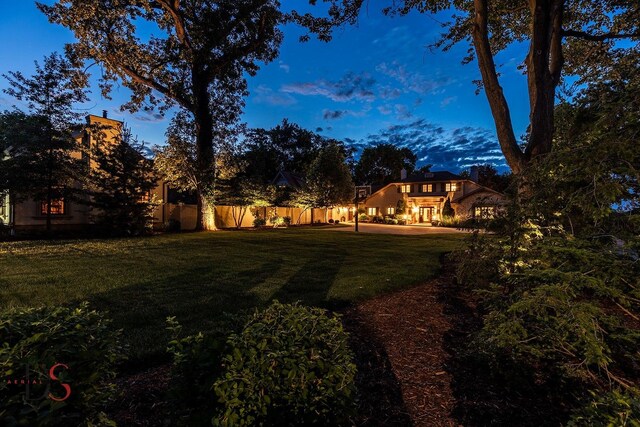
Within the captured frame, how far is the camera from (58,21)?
14883mm

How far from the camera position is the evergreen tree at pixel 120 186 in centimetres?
1511

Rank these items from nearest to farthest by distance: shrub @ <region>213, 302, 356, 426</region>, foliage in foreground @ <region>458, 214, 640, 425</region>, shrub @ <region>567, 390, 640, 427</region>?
shrub @ <region>567, 390, 640, 427</region>
shrub @ <region>213, 302, 356, 426</region>
foliage in foreground @ <region>458, 214, 640, 425</region>

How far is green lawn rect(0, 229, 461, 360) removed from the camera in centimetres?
475

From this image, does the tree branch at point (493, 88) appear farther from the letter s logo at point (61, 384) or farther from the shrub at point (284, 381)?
the letter s logo at point (61, 384)

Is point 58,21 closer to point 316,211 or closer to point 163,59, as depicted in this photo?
point 163,59

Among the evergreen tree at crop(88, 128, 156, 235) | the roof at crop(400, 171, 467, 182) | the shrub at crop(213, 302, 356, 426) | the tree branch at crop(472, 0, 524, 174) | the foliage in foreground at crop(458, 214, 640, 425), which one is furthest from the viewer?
the roof at crop(400, 171, 467, 182)

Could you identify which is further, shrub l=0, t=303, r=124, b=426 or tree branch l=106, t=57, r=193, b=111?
tree branch l=106, t=57, r=193, b=111

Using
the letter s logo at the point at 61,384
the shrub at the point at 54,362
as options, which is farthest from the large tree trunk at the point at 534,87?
the letter s logo at the point at 61,384

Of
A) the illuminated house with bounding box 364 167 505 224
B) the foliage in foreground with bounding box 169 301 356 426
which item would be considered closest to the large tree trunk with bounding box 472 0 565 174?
the foliage in foreground with bounding box 169 301 356 426

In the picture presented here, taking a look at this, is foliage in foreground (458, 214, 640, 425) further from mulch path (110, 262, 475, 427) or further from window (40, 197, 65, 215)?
window (40, 197, 65, 215)

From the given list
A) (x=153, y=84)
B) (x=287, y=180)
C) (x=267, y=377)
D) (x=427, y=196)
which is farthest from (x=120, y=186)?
(x=427, y=196)

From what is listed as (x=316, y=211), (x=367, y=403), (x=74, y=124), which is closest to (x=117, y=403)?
(x=367, y=403)

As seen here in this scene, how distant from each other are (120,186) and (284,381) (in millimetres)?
17252
